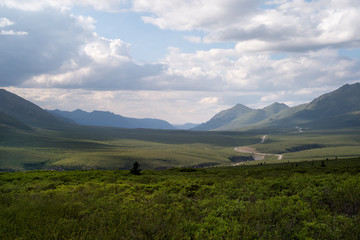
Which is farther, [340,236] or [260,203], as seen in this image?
[260,203]

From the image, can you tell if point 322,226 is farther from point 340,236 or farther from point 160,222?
point 160,222

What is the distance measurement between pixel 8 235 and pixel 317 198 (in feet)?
51.0

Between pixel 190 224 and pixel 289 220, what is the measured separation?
4.28 metres

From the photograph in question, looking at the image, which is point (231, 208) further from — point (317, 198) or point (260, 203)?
point (317, 198)

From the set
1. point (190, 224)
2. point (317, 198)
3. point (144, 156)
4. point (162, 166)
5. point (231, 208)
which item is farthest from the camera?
point (144, 156)

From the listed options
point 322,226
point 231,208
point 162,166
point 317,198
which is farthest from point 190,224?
point 162,166

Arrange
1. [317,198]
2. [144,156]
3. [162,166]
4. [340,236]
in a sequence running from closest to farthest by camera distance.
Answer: [340,236], [317,198], [162,166], [144,156]

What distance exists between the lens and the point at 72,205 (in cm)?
1334

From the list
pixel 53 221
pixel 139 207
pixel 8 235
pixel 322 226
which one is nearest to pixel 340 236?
pixel 322 226

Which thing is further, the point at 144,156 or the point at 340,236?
the point at 144,156

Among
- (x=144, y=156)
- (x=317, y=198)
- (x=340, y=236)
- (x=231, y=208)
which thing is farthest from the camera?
(x=144, y=156)

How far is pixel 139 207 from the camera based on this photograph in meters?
13.5

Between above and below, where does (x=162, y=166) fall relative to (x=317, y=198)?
below

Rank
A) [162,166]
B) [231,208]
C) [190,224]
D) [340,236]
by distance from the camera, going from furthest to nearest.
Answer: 1. [162,166]
2. [231,208]
3. [190,224]
4. [340,236]
